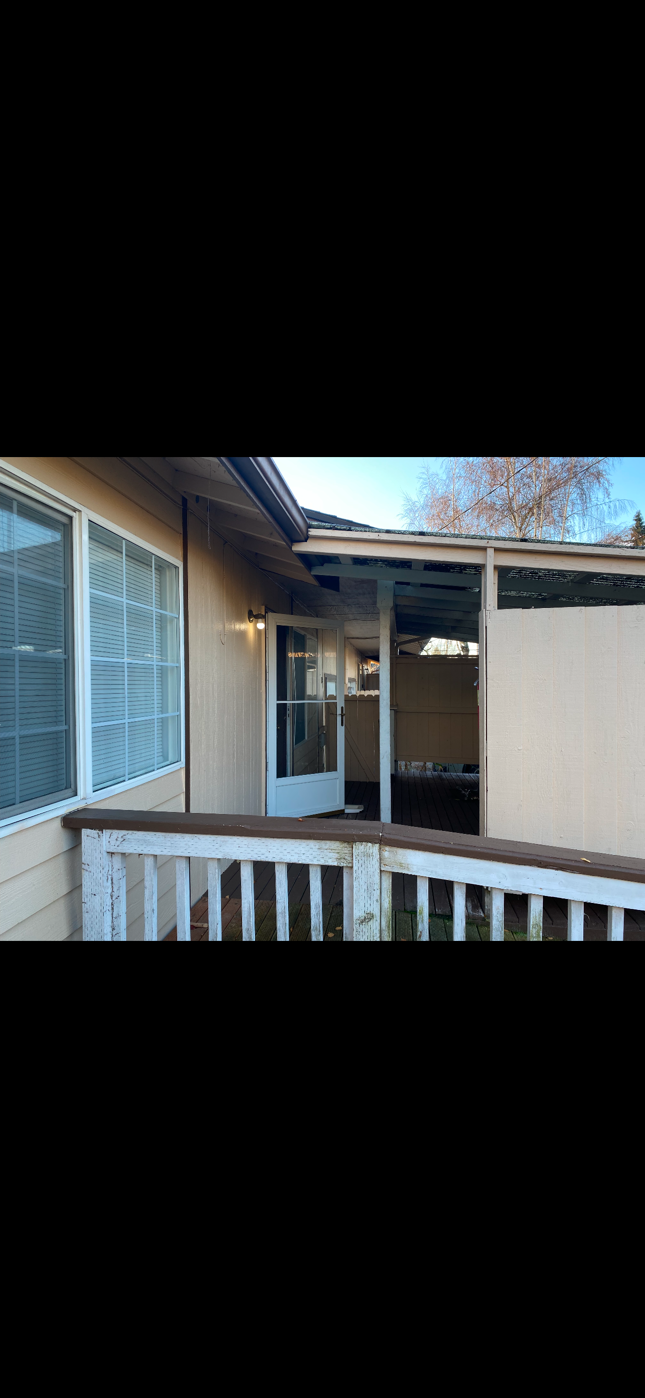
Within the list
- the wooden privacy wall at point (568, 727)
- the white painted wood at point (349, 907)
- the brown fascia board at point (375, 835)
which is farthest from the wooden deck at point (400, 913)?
the white painted wood at point (349, 907)

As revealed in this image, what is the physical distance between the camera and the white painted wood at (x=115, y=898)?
1720 mm

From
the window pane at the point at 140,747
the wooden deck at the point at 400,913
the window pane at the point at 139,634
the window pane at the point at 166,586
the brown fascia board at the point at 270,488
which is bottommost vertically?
the wooden deck at the point at 400,913

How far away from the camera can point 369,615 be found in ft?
19.7

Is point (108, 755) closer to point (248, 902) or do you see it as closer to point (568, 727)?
point (248, 902)

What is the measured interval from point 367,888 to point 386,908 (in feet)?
0.31

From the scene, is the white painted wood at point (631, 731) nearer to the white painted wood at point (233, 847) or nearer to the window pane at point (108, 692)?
the white painted wood at point (233, 847)

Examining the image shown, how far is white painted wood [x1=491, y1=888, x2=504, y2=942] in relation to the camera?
1562mm

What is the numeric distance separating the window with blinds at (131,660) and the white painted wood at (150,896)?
0.40m

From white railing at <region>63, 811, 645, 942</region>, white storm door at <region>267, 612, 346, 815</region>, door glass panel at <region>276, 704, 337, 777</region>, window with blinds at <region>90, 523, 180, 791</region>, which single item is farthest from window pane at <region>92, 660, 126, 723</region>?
door glass panel at <region>276, 704, 337, 777</region>
